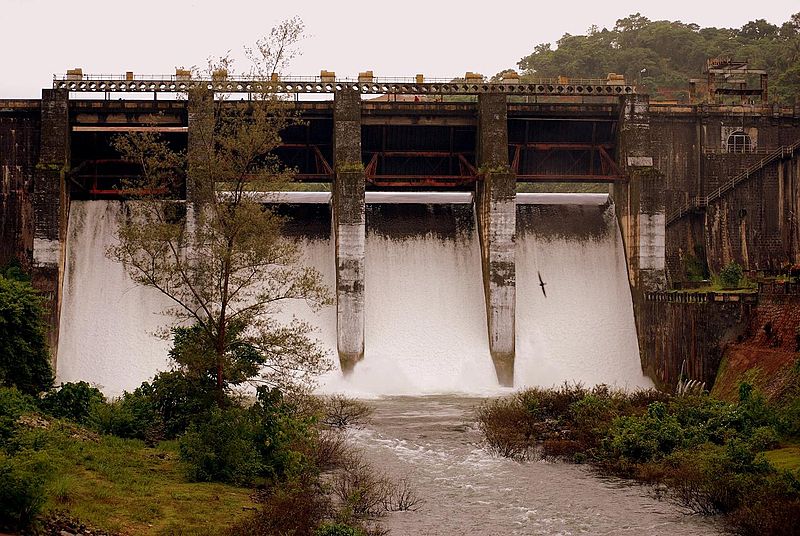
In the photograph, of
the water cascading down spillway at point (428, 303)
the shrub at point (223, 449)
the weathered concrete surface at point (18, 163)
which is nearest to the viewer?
the shrub at point (223, 449)

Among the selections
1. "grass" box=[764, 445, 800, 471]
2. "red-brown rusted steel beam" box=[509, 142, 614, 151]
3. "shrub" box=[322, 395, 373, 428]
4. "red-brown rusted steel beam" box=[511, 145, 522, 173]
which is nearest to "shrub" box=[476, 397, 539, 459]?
"shrub" box=[322, 395, 373, 428]

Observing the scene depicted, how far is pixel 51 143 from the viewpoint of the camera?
42.8 metres

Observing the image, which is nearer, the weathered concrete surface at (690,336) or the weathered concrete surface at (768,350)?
the weathered concrete surface at (768,350)

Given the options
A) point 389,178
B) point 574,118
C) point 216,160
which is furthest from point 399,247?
point 216,160

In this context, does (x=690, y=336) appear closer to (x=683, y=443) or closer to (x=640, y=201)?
(x=640, y=201)

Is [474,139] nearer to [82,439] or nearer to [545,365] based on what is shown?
[545,365]

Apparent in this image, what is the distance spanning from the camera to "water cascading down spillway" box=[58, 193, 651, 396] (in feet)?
133

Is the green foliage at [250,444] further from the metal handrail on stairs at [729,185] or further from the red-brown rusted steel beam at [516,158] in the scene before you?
the metal handrail on stairs at [729,185]

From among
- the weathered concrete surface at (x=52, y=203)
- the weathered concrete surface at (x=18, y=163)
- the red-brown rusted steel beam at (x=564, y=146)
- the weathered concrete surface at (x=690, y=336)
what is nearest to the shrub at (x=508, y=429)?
the weathered concrete surface at (x=690, y=336)

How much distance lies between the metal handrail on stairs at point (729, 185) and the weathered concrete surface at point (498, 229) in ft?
26.6

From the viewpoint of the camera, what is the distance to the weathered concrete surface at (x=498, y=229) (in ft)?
136

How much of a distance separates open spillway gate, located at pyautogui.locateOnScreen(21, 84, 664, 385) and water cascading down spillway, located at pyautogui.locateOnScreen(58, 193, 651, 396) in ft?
2.69

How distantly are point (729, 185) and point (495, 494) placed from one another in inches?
1044

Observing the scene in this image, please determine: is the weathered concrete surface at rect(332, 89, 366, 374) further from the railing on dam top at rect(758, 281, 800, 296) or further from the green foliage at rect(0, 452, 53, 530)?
the green foliage at rect(0, 452, 53, 530)
